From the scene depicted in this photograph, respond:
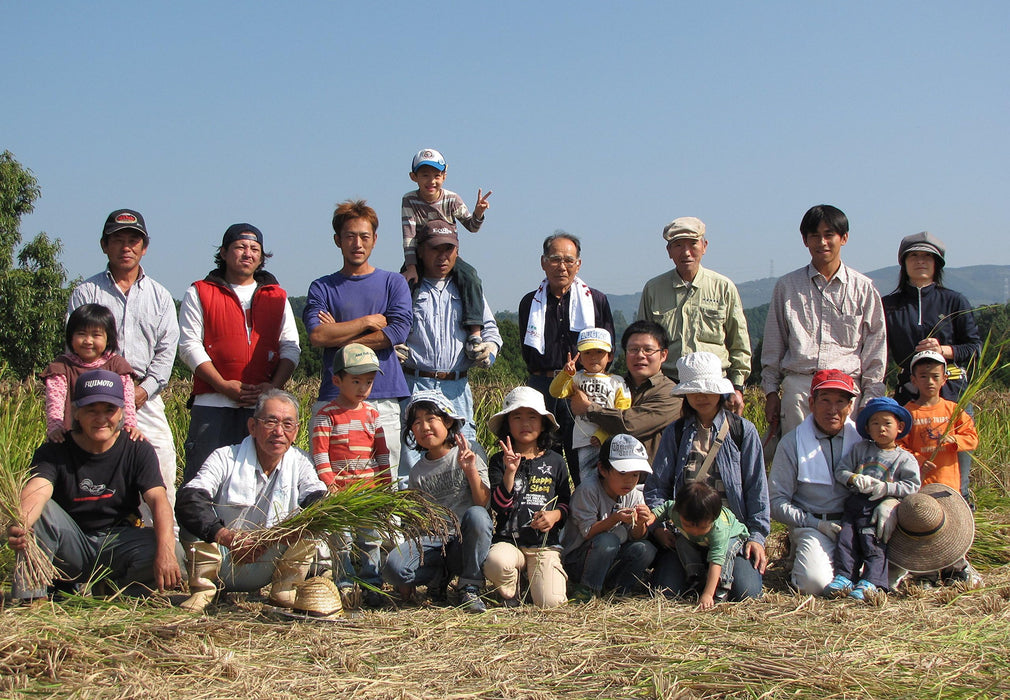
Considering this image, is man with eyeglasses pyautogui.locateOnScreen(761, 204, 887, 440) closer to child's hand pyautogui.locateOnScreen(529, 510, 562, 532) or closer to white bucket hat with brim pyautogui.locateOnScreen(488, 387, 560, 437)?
white bucket hat with brim pyautogui.locateOnScreen(488, 387, 560, 437)

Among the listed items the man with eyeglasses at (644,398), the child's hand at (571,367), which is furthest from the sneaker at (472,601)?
the child's hand at (571,367)

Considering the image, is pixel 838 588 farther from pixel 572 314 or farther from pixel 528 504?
pixel 572 314

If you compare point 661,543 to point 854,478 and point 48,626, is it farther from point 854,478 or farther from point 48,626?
point 48,626

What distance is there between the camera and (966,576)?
511 centimetres

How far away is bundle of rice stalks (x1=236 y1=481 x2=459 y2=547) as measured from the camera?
4.18m

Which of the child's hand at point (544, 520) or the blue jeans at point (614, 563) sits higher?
the child's hand at point (544, 520)

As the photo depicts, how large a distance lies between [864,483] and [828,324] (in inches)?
46.9

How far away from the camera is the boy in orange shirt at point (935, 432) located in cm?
547

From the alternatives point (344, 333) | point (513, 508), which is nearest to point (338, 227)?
point (344, 333)

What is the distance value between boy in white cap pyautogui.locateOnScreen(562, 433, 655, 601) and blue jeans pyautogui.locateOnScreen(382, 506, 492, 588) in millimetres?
555

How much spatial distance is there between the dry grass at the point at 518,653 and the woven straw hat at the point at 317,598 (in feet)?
0.30

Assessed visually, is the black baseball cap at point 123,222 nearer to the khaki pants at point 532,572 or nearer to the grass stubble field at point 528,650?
the grass stubble field at point 528,650

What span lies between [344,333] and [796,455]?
2.84 meters

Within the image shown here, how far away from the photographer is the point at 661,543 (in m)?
4.94
